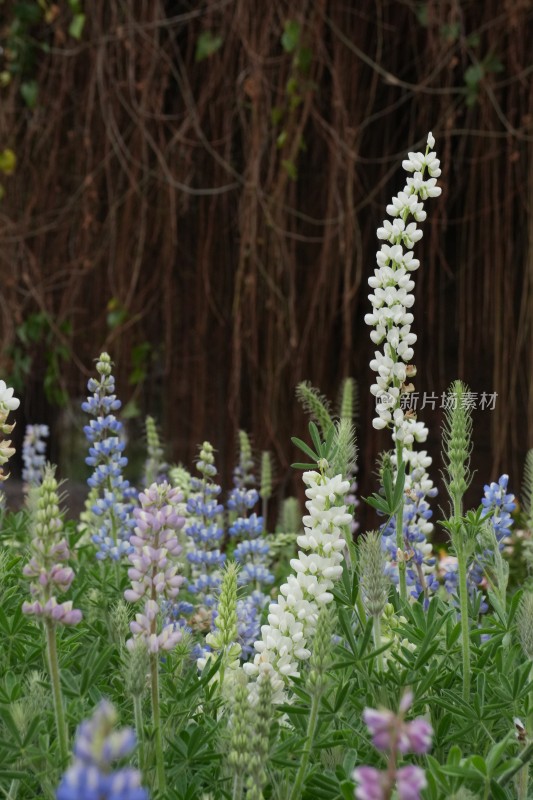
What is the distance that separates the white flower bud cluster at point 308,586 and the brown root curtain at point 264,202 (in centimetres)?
174

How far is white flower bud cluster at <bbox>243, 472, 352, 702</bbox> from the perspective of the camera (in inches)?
28.1

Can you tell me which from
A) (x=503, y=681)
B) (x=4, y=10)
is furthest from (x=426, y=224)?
(x=503, y=681)

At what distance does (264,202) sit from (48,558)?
229 centimetres

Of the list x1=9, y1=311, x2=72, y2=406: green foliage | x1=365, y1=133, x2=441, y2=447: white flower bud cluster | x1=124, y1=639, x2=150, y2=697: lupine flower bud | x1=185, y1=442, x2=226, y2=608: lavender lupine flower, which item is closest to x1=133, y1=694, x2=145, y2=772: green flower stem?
x1=124, y1=639, x2=150, y2=697: lupine flower bud

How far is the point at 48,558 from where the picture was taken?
0.56 meters

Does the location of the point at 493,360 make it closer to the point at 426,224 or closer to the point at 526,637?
the point at 426,224

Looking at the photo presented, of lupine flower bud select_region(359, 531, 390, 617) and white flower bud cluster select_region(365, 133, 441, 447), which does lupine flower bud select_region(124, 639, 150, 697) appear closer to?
lupine flower bud select_region(359, 531, 390, 617)

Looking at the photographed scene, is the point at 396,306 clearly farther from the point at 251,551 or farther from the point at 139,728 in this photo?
the point at 251,551

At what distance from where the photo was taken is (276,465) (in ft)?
9.44

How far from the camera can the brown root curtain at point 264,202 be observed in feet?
8.68

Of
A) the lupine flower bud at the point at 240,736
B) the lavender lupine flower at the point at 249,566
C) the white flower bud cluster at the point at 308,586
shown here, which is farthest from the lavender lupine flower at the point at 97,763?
the lavender lupine flower at the point at 249,566

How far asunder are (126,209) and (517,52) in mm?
1222

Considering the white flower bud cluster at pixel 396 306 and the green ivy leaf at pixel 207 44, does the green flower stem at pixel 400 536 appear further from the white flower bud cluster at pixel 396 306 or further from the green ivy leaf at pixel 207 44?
the green ivy leaf at pixel 207 44

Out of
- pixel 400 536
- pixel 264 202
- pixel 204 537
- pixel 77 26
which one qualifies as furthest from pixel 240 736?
pixel 77 26
